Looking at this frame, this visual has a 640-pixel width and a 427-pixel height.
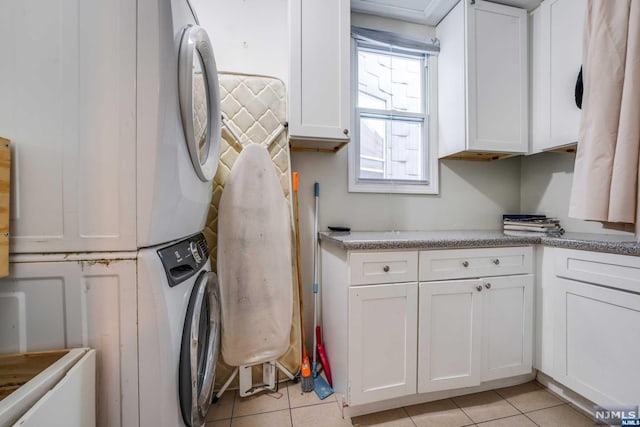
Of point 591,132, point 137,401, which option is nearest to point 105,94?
point 137,401

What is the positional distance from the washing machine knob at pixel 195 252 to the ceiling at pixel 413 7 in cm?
194

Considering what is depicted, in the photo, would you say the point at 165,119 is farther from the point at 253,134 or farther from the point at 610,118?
the point at 610,118

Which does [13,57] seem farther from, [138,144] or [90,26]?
[138,144]

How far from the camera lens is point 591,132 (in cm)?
119

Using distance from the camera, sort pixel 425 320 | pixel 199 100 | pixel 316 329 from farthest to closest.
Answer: pixel 316 329
pixel 425 320
pixel 199 100

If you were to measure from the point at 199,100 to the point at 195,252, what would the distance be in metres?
0.59

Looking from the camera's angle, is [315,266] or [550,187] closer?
[315,266]

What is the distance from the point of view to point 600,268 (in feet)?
3.85

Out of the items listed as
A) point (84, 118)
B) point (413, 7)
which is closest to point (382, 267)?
point (84, 118)

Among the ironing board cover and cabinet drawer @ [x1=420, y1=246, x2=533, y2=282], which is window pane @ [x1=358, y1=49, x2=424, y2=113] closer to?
the ironing board cover

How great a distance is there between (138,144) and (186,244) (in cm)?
39

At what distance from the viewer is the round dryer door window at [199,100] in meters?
0.71

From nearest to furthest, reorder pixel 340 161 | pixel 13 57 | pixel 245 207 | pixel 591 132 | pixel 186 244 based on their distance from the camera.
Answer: pixel 13 57, pixel 186 244, pixel 591 132, pixel 245 207, pixel 340 161

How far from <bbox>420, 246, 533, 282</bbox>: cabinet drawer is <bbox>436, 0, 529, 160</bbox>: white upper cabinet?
732mm
